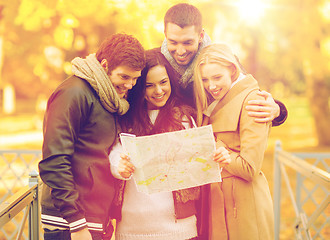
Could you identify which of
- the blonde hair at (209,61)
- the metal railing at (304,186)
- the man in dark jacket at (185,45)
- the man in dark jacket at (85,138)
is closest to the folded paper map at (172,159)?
the man in dark jacket at (85,138)

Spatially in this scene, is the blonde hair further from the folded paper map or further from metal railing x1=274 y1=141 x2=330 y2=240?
metal railing x1=274 y1=141 x2=330 y2=240

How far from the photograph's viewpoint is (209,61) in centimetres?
248

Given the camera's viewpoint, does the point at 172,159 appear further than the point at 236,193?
No

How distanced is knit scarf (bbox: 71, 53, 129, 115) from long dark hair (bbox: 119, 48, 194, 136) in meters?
0.21

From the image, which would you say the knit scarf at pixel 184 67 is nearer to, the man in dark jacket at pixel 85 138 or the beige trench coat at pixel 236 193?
the beige trench coat at pixel 236 193

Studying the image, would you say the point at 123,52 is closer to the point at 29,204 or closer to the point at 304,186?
the point at 29,204

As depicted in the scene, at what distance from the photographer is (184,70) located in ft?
8.87

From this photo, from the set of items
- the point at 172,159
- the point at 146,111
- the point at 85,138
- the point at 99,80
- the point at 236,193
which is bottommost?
the point at 236,193

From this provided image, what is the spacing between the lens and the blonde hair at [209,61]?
2.47 metres

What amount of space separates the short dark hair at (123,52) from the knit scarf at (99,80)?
0.22 ft

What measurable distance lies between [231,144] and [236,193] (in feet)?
0.99

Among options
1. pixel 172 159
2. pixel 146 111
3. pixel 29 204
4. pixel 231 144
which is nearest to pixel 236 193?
pixel 231 144

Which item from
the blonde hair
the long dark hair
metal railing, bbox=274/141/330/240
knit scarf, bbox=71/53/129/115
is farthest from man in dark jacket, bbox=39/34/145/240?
metal railing, bbox=274/141/330/240

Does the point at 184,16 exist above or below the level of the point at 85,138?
above
